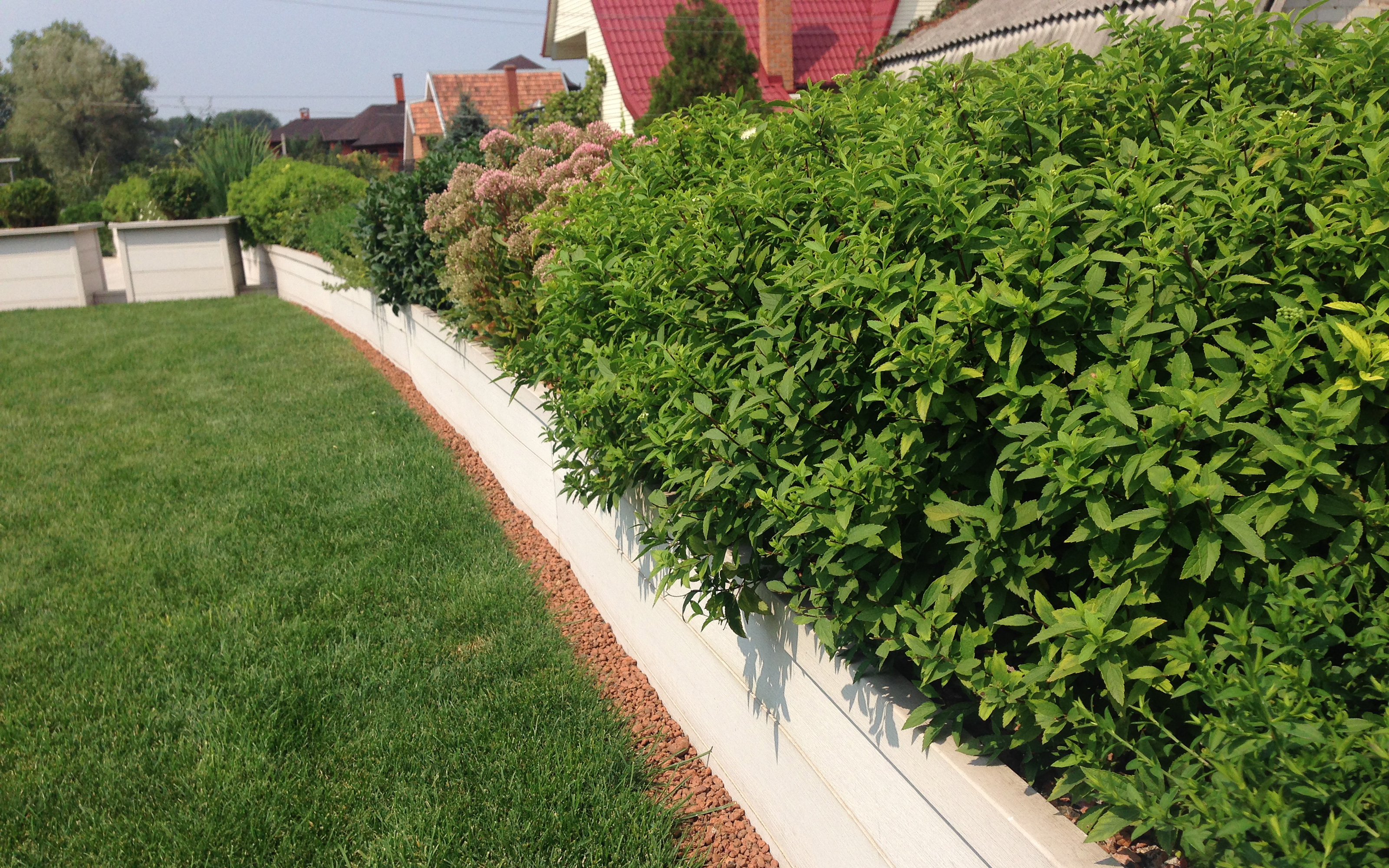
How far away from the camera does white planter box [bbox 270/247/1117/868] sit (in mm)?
1922

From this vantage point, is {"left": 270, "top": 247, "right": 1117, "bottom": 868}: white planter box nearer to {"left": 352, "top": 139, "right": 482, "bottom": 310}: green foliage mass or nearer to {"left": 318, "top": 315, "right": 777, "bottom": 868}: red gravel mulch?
{"left": 318, "top": 315, "right": 777, "bottom": 868}: red gravel mulch

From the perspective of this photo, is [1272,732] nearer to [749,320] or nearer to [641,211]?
[749,320]

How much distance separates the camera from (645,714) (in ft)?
12.2

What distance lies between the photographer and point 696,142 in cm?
376

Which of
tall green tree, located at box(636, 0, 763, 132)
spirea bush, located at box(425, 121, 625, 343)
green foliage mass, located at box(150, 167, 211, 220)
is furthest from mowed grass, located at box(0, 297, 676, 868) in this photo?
green foliage mass, located at box(150, 167, 211, 220)

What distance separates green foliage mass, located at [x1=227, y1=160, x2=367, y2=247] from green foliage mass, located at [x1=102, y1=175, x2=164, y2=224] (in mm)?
1344

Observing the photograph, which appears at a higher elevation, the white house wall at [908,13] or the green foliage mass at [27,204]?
the white house wall at [908,13]

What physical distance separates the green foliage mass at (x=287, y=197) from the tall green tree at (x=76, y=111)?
3467 centimetres

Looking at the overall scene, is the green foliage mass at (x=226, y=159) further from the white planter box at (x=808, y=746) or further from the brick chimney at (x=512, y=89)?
the white planter box at (x=808, y=746)

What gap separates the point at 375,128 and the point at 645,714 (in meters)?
75.4

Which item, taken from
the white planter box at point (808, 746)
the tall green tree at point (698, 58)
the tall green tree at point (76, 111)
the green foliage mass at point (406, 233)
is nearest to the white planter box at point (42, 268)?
the green foliage mass at point (406, 233)

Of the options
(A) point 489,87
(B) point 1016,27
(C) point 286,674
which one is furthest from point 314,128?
(C) point 286,674

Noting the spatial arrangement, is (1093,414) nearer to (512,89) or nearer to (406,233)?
(406,233)

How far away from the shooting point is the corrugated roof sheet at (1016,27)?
11.5m
